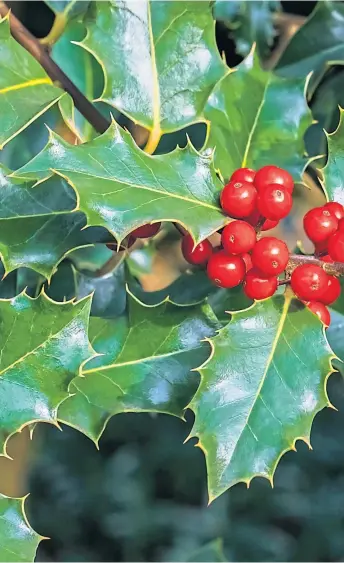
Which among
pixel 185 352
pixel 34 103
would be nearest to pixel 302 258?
pixel 185 352

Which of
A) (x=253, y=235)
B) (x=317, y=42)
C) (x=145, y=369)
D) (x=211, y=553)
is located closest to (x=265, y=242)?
(x=253, y=235)

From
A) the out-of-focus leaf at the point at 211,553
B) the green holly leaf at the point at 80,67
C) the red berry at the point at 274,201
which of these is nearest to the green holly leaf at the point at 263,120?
the red berry at the point at 274,201

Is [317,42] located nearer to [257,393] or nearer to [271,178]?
[271,178]

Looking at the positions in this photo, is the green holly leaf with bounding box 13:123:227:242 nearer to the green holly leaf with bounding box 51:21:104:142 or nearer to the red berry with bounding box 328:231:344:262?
the red berry with bounding box 328:231:344:262

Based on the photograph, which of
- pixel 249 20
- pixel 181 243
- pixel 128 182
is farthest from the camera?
pixel 249 20

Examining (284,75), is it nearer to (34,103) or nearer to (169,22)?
(169,22)

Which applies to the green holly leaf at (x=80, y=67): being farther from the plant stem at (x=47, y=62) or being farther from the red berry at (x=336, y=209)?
the red berry at (x=336, y=209)
